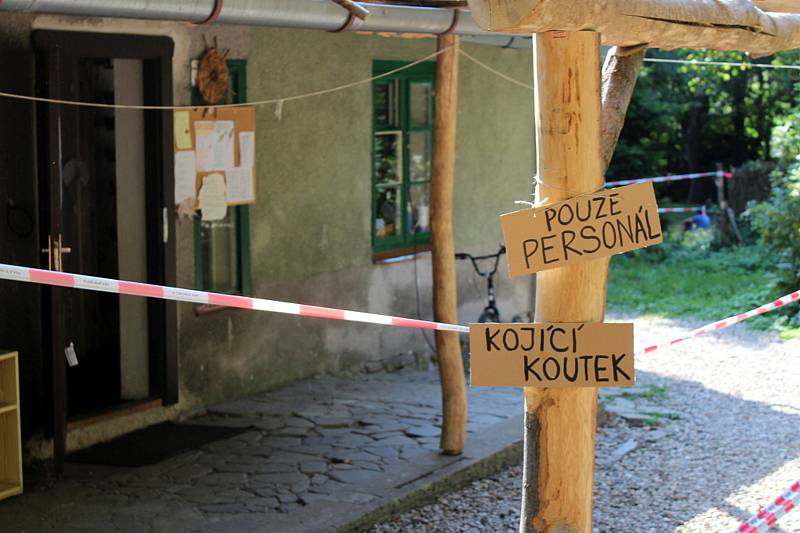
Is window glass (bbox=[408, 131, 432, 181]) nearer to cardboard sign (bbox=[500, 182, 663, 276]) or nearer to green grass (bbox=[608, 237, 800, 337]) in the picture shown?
green grass (bbox=[608, 237, 800, 337])

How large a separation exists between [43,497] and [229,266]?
274cm

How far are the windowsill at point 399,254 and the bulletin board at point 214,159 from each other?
72.4 inches

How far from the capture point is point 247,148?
8844 mm

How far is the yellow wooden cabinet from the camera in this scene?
6.62m

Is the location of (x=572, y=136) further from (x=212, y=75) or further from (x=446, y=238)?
(x=212, y=75)

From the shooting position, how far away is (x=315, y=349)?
9828mm

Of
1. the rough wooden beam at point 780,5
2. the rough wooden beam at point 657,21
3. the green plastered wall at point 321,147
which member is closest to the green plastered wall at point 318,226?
the green plastered wall at point 321,147

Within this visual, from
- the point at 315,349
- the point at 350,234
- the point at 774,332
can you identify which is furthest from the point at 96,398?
the point at 774,332

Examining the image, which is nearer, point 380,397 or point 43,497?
point 43,497

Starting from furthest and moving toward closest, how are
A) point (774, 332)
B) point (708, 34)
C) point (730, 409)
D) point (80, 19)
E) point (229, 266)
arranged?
point (774, 332) < point (730, 409) < point (229, 266) < point (80, 19) < point (708, 34)

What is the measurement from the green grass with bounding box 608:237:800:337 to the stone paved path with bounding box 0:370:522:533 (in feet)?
18.9

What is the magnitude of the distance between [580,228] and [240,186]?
5.10 metres

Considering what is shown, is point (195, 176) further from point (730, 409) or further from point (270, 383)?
point (730, 409)

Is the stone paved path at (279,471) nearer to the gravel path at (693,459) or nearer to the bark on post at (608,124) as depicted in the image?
the gravel path at (693,459)
